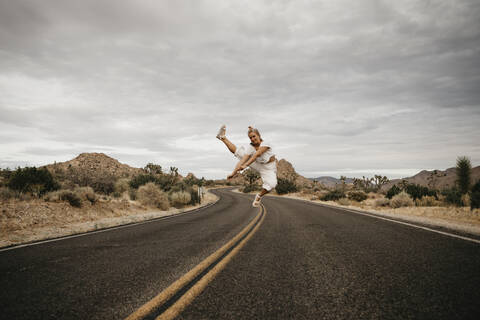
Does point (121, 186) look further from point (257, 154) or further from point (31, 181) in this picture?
point (257, 154)

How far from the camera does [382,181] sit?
217 feet

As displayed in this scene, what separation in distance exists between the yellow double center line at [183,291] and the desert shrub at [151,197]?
572 inches

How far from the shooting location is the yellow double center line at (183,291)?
254cm

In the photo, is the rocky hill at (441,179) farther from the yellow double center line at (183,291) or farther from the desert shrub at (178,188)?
the desert shrub at (178,188)

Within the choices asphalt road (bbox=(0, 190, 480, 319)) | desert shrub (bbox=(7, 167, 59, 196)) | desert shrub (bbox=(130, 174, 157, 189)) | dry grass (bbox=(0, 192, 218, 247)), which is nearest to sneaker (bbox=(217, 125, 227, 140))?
asphalt road (bbox=(0, 190, 480, 319))

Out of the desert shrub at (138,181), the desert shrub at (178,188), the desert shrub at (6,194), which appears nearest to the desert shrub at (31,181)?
the desert shrub at (6,194)

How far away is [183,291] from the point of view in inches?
121

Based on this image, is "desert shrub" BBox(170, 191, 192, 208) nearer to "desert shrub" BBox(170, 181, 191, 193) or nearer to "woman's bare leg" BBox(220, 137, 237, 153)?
"desert shrub" BBox(170, 181, 191, 193)

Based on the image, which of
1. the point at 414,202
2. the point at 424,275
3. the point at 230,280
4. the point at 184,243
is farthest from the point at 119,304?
the point at 414,202

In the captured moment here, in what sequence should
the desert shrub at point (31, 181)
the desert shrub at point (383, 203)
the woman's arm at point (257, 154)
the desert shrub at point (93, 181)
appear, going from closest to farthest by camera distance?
the woman's arm at point (257, 154)
the desert shrub at point (31, 181)
the desert shrub at point (383, 203)
the desert shrub at point (93, 181)

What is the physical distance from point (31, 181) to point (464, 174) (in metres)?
26.9

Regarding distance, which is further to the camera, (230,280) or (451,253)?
(451,253)

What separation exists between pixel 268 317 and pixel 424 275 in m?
2.56

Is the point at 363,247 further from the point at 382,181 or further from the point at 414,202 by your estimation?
the point at 382,181
